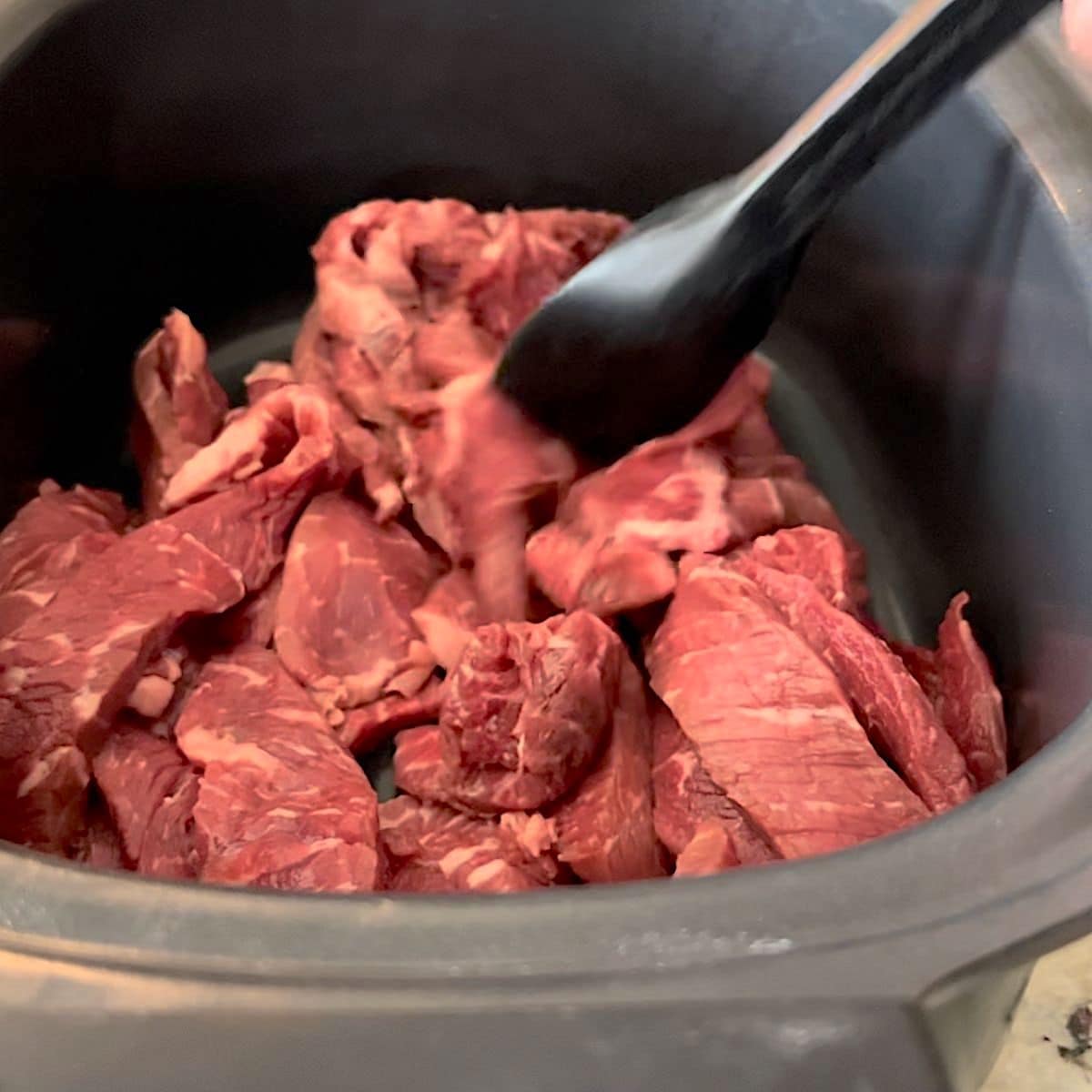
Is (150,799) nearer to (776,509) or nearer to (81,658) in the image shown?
(81,658)

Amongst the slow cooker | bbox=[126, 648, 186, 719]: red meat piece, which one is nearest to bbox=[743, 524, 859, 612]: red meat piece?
the slow cooker

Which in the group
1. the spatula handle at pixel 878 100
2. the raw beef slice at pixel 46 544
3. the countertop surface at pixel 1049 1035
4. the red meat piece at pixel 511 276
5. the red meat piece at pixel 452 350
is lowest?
the countertop surface at pixel 1049 1035

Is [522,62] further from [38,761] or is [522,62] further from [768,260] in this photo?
[38,761]

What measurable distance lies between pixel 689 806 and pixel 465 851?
0.54ft

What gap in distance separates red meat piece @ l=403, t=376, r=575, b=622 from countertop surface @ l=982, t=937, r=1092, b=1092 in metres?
0.48

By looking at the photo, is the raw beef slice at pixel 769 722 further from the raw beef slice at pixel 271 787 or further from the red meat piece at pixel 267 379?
the red meat piece at pixel 267 379

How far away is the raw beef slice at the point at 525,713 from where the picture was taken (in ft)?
2.65

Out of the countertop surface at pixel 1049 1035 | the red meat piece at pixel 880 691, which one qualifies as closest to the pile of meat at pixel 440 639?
the red meat piece at pixel 880 691

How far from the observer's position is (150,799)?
0.83 metres

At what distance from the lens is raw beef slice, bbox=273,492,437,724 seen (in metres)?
0.93

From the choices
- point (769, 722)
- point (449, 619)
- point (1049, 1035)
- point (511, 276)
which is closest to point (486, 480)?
point (449, 619)

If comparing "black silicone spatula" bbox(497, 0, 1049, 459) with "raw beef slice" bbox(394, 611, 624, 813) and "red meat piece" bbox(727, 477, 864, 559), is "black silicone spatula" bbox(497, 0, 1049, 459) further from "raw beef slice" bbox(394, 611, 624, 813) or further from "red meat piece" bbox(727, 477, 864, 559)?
"raw beef slice" bbox(394, 611, 624, 813)

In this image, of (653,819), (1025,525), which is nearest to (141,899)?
(653,819)

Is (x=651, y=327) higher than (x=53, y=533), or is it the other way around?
(x=651, y=327)
